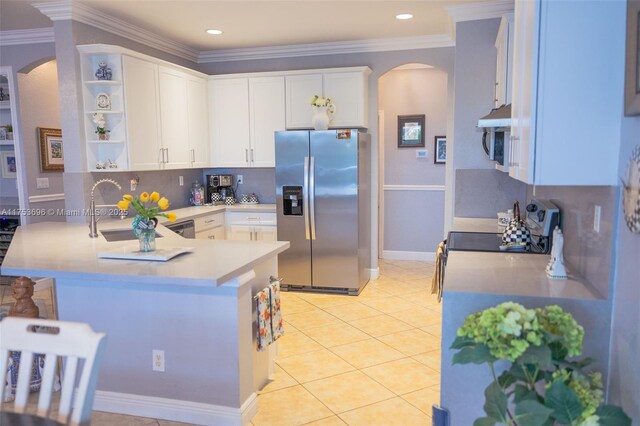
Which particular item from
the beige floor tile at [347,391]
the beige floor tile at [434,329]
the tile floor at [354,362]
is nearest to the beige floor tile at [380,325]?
the tile floor at [354,362]

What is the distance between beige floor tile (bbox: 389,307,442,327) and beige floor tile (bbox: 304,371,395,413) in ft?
3.72

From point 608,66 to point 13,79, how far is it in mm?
5207

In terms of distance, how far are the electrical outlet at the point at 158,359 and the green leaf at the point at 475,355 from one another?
175cm

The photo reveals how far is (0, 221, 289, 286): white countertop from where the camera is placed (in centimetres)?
233

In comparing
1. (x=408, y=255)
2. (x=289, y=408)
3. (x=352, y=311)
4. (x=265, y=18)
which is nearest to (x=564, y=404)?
(x=289, y=408)

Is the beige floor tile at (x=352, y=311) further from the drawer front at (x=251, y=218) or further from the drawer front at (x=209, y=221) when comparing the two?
the drawer front at (x=209, y=221)

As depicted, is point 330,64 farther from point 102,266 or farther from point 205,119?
point 102,266

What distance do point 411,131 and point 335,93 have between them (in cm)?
161

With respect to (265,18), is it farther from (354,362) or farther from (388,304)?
(354,362)

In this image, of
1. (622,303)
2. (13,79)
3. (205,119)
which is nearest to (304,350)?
(622,303)

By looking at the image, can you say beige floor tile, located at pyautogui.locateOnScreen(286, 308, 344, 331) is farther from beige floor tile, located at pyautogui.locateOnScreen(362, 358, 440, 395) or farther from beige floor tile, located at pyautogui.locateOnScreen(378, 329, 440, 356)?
beige floor tile, located at pyautogui.locateOnScreen(362, 358, 440, 395)

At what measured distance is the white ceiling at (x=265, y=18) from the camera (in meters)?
3.94

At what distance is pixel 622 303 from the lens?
1709 mm

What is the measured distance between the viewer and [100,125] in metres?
4.20
